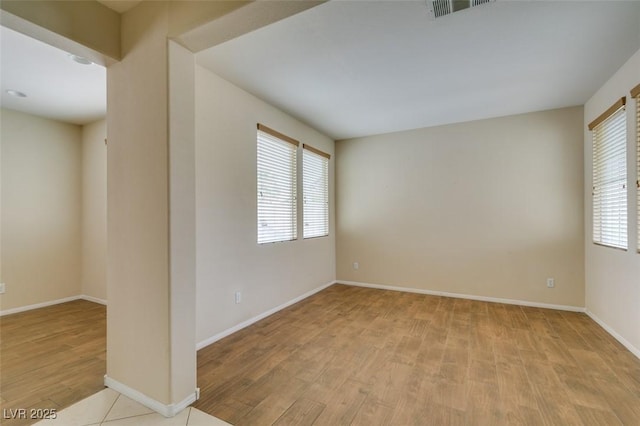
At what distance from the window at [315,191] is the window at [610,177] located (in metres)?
3.55

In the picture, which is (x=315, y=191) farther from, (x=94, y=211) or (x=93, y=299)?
(x=93, y=299)

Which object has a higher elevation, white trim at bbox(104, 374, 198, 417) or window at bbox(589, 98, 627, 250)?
window at bbox(589, 98, 627, 250)

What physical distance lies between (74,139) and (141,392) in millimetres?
4237

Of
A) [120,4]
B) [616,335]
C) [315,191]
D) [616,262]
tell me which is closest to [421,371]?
[616,335]

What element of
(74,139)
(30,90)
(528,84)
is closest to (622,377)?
(528,84)

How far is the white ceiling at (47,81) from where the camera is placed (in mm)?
2383

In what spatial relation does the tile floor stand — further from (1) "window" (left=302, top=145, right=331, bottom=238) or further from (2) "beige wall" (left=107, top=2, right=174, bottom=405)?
(1) "window" (left=302, top=145, right=331, bottom=238)

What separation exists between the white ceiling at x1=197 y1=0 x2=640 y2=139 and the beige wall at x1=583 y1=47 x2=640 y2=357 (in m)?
0.16

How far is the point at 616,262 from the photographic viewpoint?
2.90 metres

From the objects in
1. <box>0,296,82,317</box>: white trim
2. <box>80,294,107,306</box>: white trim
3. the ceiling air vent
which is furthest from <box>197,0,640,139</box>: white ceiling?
<box>0,296,82,317</box>: white trim

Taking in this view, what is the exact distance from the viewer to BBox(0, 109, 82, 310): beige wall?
3705 mm

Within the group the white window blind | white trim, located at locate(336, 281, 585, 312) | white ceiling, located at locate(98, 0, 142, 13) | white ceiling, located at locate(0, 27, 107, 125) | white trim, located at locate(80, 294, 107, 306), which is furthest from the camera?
white trim, located at locate(80, 294, 107, 306)

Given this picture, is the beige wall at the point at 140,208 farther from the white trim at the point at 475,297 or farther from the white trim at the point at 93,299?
the white trim at the point at 475,297

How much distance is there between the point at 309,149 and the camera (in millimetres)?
4523
